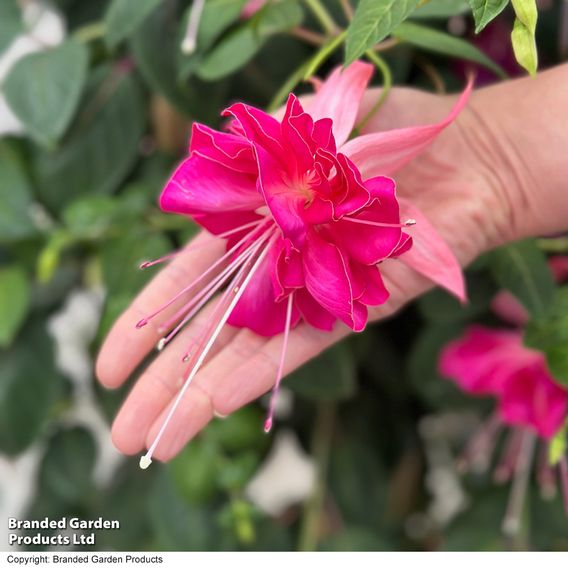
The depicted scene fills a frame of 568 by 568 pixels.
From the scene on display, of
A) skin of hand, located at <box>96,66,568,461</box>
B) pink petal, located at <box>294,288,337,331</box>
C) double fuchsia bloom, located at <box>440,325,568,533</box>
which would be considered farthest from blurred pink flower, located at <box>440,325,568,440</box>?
pink petal, located at <box>294,288,337,331</box>

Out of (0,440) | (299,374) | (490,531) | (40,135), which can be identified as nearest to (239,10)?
(40,135)

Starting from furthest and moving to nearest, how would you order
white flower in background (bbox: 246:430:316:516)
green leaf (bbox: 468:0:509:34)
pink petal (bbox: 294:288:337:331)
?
white flower in background (bbox: 246:430:316:516) < pink petal (bbox: 294:288:337:331) < green leaf (bbox: 468:0:509:34)

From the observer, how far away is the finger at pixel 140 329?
489 mm

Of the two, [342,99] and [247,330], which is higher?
[342,99]

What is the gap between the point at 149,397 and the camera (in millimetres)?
471

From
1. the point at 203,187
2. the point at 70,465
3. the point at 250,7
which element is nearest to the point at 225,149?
the point at 203,187

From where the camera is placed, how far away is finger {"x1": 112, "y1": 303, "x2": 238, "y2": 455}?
46cm

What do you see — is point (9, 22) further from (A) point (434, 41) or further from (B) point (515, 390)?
(B) point (515, 390)

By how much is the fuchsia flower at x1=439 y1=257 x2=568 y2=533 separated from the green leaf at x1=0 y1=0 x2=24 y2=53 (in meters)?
0.49

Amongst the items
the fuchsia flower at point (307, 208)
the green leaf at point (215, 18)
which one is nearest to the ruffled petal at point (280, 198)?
the fuchsia flower at point (307, 208)

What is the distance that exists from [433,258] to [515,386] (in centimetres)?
25

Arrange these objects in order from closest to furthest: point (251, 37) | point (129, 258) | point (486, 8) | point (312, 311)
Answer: point (486, 8) → point (312, 311) → point (251, 37) → point (129, 258)

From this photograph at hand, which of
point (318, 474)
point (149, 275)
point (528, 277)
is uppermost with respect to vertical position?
point (149, 275)

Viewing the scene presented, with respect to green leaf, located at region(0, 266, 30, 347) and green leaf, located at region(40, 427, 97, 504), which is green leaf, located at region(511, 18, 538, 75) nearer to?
green leaf, located at region(0, 266, 30, 347)
